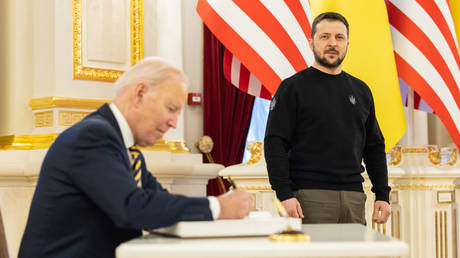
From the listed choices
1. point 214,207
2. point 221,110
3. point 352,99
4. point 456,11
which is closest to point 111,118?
point 214,207

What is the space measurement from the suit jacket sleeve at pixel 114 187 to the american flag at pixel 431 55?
2877 mm

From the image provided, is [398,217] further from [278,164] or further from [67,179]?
[67,179]

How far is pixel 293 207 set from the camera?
2564 millimetres

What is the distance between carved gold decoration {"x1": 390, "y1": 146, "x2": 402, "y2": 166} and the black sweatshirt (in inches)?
66.0

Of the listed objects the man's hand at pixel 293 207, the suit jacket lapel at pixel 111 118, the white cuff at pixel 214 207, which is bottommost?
the man's hand at pixel 293 207

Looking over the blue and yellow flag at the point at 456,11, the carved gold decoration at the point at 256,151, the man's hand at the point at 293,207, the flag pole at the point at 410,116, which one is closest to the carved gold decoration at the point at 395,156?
the flag pole at the point at 410,116

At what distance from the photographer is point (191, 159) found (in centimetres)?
405

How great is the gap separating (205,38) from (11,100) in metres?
3.37

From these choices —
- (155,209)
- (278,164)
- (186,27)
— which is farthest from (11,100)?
(186,27)

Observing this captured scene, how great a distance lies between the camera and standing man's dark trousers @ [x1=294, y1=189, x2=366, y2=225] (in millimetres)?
2621

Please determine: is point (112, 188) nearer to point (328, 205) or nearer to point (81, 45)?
point (328, 205)

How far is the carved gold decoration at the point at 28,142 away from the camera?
11.7 feet

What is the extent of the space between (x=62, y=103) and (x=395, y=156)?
2.29 m

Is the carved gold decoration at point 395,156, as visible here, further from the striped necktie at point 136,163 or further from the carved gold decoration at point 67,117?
the striped necktie at point 136,163
